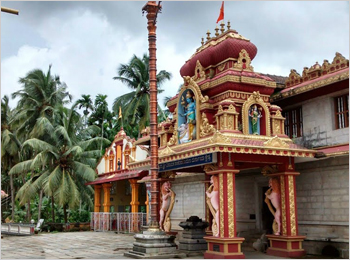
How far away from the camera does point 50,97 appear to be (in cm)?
3203

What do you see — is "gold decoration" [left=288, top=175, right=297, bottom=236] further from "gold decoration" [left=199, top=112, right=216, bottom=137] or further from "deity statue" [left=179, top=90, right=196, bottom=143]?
"deity statue" [left=179, top=90, right=196, bottom=143]

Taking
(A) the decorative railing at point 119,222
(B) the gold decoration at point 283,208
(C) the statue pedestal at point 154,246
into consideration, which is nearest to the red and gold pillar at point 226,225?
(C) the statue pedestal at point 154,246

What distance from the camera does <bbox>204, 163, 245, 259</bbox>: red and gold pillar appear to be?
12.6 metres

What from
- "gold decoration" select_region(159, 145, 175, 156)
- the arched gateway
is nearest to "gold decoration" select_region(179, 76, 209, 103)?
the arched gateway

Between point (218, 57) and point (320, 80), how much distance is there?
363 centimetres

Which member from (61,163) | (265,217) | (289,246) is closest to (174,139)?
(265,217)

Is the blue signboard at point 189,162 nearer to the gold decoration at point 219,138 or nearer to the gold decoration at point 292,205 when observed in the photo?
the gold decoration at point 219,138

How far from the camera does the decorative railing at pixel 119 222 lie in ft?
85.1

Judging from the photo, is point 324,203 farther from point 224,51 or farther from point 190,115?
point 224,51

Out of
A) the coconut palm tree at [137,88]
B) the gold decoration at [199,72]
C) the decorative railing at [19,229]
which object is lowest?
the decorative railing at [19,229]

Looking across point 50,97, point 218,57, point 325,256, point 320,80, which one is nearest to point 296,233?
point 325,256

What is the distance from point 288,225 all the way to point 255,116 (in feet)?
11.8

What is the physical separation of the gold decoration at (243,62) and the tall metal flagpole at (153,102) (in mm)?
2838

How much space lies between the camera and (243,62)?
50.0ft
